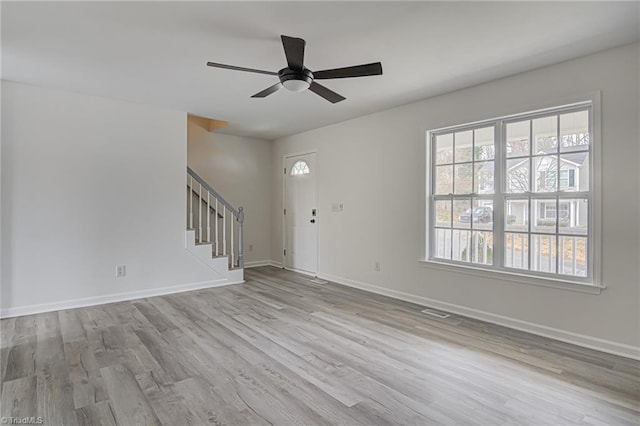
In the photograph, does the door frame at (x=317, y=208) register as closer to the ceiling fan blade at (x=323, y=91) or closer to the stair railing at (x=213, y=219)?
the stair railing at (x=213, y=219)

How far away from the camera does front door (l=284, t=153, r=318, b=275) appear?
5926 millimetres

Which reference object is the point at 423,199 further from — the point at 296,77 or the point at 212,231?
the point at 212,231

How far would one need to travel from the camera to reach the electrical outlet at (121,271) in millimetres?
4336


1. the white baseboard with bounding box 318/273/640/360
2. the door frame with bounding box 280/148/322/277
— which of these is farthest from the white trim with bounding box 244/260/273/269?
the white baseboard with bounding box 318/273/640/360

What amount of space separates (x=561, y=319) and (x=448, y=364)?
4.31 feet

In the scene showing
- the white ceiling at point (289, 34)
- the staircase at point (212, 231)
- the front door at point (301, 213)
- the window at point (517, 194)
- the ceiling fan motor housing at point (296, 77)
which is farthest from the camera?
the front door at point (301, 213)

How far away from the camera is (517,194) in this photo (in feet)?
11.3

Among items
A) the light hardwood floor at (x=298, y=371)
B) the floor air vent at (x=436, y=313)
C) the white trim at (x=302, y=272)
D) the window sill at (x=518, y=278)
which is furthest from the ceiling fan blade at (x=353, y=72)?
the white trim at (x=302, y=272)

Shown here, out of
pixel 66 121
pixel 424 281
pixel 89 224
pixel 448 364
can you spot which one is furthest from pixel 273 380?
pixel 66 121

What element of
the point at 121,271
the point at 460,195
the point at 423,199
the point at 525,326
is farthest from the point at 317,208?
the point at 525,326

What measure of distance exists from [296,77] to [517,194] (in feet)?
8.22

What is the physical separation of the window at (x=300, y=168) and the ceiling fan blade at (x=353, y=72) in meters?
3.44

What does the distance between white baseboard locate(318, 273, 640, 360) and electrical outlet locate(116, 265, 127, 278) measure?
10.9ft

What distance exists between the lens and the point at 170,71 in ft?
11.0
